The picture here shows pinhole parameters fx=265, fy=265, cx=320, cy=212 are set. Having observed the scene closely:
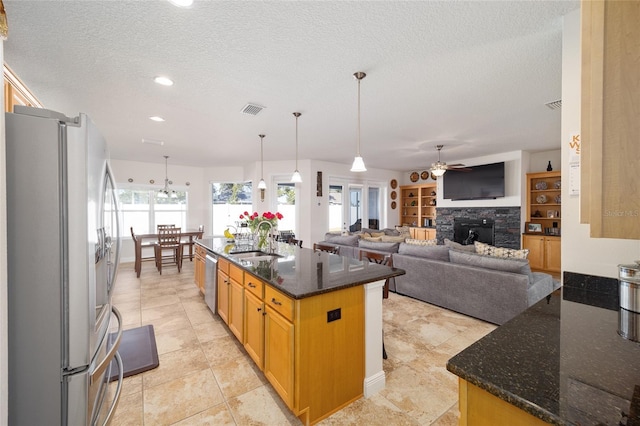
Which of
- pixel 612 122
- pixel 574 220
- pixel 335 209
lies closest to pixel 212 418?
pixel 612 122

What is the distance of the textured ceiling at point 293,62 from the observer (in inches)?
66.3

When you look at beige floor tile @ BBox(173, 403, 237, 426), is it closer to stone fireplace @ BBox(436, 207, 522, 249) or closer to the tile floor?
the tile floor

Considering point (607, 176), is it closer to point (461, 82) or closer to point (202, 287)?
point (461, 82)

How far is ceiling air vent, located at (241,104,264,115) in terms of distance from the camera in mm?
3140

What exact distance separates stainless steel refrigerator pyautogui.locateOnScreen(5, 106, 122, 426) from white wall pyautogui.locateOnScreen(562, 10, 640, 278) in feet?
8.28

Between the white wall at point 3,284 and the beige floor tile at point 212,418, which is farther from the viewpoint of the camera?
the beige floor tile at point 212,418

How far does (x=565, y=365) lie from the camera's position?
2.50 ft

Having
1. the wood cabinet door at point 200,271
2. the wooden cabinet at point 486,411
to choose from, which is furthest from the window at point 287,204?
the wooden cabinet at point 486,411

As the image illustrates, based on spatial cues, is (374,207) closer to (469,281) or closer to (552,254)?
(552,254)

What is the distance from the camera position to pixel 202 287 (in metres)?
3.87

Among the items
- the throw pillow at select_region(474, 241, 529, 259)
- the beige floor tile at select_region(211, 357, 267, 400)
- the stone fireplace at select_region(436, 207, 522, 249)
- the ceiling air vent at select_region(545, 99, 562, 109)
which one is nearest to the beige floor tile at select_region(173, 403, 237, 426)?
the beige floor tile at select_region(211, 357, 267, 400)

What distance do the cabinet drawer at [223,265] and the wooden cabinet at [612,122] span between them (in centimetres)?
270

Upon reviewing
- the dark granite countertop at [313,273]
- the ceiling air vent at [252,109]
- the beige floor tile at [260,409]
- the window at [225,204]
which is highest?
the ceiling air vent at [252,109]

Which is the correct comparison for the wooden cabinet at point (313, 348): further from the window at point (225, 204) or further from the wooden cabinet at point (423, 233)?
the wooden cabinet at point (423, 233)
